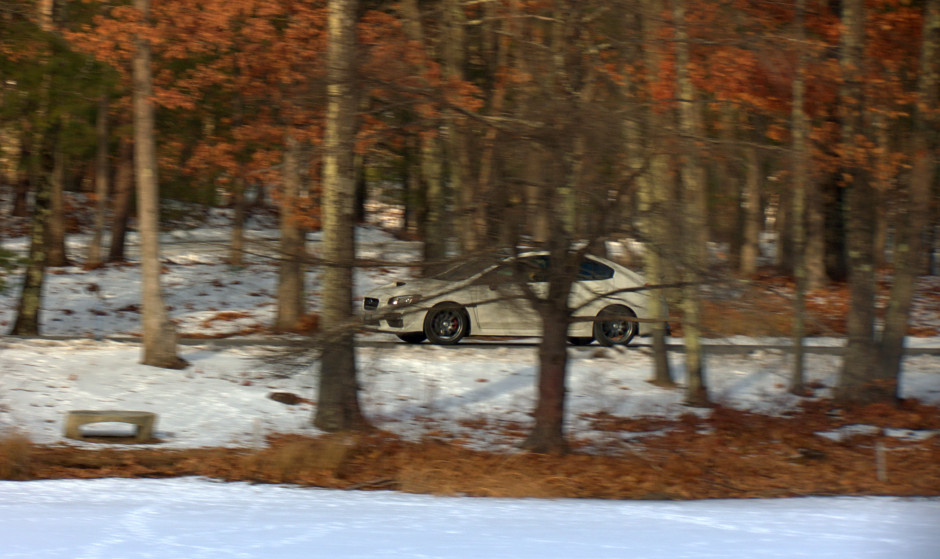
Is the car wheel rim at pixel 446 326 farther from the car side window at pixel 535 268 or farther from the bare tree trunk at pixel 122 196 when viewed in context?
the bare tree trunk at pixel 122 196

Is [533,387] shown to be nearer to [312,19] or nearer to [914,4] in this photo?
[312,19]

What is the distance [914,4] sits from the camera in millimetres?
16875

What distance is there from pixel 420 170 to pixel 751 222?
1222cm

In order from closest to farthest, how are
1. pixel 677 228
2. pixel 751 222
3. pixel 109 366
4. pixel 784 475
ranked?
pixel 677 228 < pixel 784 475 < pixel 109 366 < pixel 751 222

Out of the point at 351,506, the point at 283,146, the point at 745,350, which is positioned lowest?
the point at 351,506

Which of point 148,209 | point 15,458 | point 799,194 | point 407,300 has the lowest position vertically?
point 15,458

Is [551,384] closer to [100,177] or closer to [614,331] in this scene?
[614,331]

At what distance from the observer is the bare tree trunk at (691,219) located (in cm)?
981

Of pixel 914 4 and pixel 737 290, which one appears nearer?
pixel 737 290

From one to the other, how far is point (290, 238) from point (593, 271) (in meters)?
5.45

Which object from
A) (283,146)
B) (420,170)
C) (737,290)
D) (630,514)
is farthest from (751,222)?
(630,514)

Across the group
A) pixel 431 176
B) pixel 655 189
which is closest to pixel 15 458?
pixel 655 189

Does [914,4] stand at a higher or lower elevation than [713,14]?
Answer: higher

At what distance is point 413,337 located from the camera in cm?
1712
